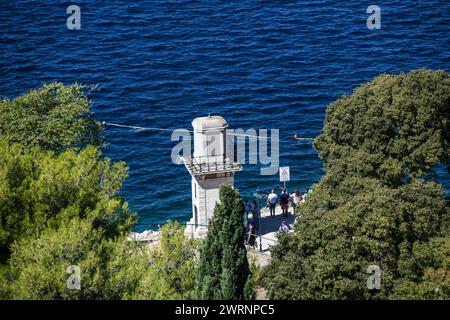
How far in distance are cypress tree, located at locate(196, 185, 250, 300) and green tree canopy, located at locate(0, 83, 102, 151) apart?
17.4 meters

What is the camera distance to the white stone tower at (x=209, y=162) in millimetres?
55750

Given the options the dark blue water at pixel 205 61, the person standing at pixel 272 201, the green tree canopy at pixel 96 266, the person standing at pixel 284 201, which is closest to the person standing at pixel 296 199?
the person standing at pixel 284 201

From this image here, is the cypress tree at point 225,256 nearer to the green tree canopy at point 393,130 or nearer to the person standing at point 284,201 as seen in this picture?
the green tree canopy at point 393,130

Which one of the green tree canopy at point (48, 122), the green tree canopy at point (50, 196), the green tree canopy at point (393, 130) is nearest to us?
the green tree canopy at point (50, 196)

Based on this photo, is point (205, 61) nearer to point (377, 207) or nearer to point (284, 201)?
point (284, 201)

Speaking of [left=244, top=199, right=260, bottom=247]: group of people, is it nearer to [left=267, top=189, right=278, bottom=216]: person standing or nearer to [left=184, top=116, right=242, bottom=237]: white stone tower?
[left=267, top=189, right=278, bottom=216]: person standing

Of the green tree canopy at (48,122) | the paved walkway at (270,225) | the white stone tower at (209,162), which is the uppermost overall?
the green tree canopy at (48,122)

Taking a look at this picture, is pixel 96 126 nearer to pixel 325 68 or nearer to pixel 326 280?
pixel 326 280

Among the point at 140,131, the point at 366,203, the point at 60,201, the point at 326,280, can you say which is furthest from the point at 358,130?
the point at 140,131

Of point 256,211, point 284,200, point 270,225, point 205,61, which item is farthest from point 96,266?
point 205,61

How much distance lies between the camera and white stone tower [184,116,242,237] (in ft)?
183

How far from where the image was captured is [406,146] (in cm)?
5316

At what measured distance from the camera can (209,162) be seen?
2210 inches

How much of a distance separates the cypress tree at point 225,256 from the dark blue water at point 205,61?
103ft
